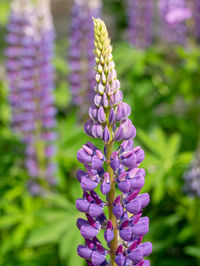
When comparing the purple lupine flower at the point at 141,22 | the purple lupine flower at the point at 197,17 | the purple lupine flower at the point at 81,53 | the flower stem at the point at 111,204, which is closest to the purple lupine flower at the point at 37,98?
the purple lupine flower at the point at 81,53

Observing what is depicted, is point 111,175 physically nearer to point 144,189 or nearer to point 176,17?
point 144,189

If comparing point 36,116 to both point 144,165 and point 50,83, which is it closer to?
point 50,83

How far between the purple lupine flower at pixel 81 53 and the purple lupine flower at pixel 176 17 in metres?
0.76

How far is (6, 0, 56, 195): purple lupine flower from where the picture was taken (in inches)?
139

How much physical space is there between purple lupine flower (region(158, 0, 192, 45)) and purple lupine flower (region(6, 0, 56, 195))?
4.08ft

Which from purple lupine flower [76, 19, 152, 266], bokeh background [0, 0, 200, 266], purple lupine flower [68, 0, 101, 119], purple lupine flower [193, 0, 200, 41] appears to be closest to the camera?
purple lupine flower [76, 19, 152, 266]

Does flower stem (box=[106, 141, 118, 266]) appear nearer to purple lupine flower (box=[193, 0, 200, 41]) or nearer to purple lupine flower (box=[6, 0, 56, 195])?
purple lupine flower (box=[6, 0, 56, 195])

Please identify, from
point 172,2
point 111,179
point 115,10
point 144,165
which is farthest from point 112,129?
point 115,10

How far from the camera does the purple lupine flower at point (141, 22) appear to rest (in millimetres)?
4453

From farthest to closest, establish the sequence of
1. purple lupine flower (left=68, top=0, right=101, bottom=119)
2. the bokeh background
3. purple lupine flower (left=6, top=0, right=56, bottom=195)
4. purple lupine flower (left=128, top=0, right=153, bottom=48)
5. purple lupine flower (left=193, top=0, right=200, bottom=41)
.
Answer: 1. purple lupine flower (left=128, top=0, right=153, bottom=48)
2. purple lupine flower (left=193, top=0, right=200, bottom=41)
3. purple lupine flower (left=68, top=0, right=101, bottom=119)
4. purple lupine flower (left=6, top=0, right=56, bottom=195)
5. the bokeh background

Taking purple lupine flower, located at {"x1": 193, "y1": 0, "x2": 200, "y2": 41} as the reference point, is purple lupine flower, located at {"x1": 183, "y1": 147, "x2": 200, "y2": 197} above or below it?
below

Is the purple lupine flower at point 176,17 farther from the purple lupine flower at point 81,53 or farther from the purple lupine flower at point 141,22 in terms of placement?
the purple lupine flower at point 81,53

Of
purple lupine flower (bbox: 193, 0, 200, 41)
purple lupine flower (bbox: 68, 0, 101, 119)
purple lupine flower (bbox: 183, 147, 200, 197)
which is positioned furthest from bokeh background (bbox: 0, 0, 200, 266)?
purple lupine flower (bbox: 68, 0, 101, 119)

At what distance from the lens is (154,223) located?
324 centimetres
